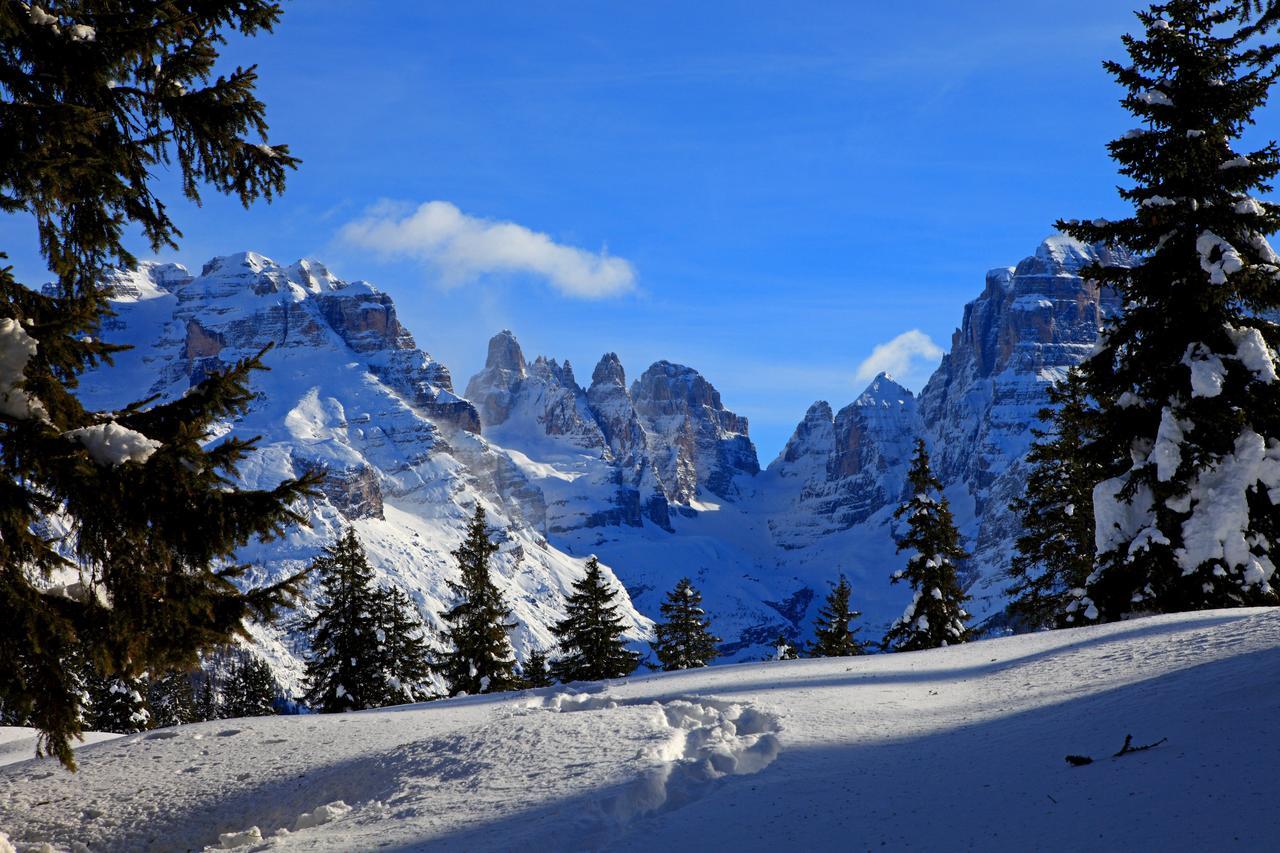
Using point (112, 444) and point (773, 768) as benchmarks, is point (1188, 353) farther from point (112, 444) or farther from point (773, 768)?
point (112, 444)

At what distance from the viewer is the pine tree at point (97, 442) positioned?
6379mm

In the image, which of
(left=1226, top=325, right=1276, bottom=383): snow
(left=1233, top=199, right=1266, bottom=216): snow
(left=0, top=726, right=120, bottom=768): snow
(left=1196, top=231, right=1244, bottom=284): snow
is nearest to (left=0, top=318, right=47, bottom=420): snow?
(left=0, top=726, right=120, bottom=768): snow

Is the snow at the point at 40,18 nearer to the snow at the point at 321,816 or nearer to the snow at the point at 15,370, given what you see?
the snow at the point at 15,370

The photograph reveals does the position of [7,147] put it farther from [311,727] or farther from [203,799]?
[311,727]

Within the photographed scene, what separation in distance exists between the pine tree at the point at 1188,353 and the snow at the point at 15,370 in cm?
1749

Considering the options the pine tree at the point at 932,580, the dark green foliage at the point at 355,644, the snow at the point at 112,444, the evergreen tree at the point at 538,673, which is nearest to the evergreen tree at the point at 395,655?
the dark green foliage at the point at 355,644

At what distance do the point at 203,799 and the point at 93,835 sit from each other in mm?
1107

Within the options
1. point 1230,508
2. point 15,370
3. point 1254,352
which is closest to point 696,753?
point 15,370

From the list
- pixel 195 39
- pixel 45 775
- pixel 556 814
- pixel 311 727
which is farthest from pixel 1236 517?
pixel 45 775

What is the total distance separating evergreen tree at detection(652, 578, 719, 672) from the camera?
136 ft

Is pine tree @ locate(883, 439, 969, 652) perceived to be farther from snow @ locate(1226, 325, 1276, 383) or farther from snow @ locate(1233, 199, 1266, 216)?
snow @ locate(1233, 199, 1266, 216)

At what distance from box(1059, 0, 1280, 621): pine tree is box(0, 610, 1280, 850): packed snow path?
3.45m

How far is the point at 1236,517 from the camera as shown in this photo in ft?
52.5

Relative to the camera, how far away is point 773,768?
8.16 metres
